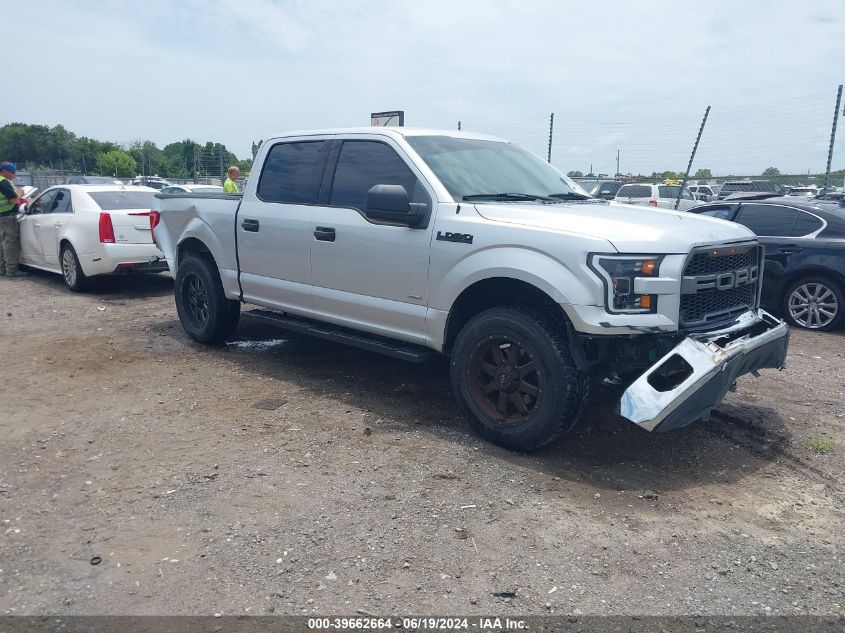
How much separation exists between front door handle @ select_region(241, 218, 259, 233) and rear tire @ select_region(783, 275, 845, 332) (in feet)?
20.0

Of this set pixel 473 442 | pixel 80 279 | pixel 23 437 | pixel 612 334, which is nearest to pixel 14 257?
pixel 80 279

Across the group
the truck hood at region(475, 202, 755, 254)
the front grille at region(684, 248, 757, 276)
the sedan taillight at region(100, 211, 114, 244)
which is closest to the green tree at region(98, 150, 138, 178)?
the sedan taillight at region(100, 211, 114, 244)

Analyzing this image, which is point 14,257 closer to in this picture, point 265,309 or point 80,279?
point 80,279

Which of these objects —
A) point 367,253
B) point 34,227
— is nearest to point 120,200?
point 34,227

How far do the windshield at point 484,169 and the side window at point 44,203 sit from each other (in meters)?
8.14

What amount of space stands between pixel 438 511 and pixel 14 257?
1109cm

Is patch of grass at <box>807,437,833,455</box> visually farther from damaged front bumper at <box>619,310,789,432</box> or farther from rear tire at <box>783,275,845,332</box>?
rear tire at <box>783,275,845,332</box>

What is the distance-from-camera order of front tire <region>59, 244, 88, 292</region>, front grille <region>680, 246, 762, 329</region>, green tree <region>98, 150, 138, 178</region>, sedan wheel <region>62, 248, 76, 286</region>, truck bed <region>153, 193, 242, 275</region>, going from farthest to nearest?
green tree <region>98, 150, 138, 178</region>, sedan wheel <region>62, 248, 76, 286</region>, front tire <region>59, 244, 88, 292</region>, truck bed <region>153, 193, 242, 275</region>, front grille <region>680, 246, 762, 329</region>

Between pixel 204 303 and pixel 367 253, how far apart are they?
8.42 ft

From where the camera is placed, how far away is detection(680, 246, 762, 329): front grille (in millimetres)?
4195

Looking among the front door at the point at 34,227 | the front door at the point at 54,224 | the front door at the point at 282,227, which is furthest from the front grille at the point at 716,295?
the front door at the point at 34,227

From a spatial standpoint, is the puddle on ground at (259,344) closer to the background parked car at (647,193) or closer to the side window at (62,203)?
the side window at (62,203)

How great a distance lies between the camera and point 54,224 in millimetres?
10828

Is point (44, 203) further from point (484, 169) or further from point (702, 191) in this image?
point (702, 191)
